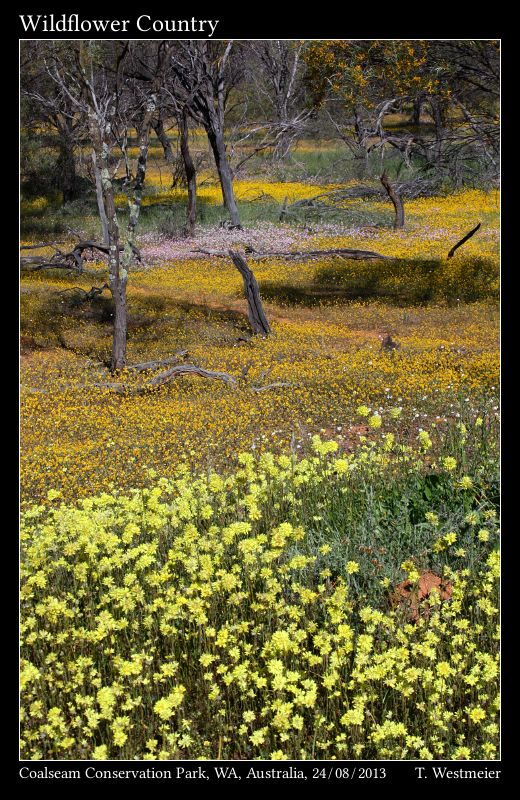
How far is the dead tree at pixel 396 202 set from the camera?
28172 mm

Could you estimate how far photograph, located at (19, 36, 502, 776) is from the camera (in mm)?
4219

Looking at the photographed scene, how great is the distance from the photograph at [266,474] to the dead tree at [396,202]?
0.27ft

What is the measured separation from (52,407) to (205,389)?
242 cm

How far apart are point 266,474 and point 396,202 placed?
22.8 meters

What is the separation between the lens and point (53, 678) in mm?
4680

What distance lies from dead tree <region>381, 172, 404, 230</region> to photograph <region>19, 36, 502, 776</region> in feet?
0.27

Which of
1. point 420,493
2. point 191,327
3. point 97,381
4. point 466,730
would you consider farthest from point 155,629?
point 191,327

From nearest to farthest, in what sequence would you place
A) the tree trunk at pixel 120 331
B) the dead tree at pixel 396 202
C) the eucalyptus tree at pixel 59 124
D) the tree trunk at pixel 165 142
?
the tree trunk at pixel 120 331 < the dead tree at pixel 396 202 < the eucalyptus tree at pixel 59 124 < the tree trunk at pixel 165 142

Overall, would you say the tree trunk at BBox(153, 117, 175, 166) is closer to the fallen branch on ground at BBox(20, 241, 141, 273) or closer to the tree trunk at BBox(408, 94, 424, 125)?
the tree trunk at BBox(408, 94, 424, 125)

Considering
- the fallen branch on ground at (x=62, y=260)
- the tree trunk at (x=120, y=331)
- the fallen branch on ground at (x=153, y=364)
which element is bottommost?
the fallen branch on ground at (x=153, y=364)

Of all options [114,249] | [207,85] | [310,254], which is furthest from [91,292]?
[207,85]

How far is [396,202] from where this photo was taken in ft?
93.9

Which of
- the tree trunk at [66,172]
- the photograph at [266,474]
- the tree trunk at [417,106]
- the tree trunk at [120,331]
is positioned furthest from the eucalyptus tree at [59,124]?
the tree trunk at [120,331]

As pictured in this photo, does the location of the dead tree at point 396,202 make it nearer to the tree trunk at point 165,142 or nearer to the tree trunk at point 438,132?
the tree trunk at point 438,132
